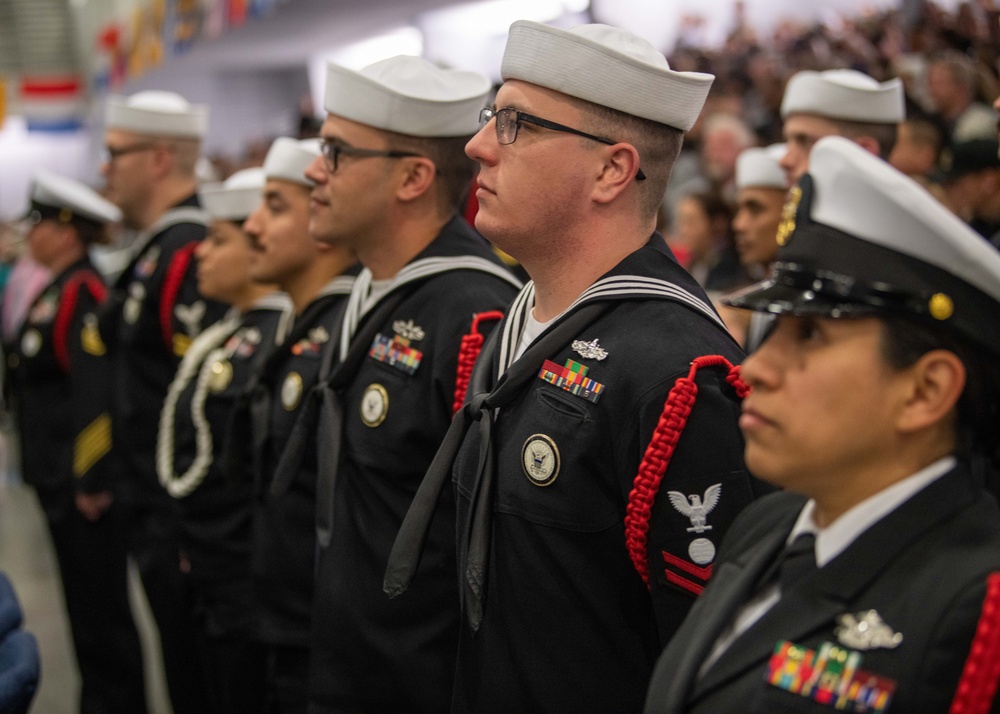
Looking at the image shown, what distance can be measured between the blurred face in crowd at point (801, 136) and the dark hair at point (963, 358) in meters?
2.12

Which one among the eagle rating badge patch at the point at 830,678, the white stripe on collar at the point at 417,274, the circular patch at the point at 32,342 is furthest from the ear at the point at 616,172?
the circular patch at the point at 32,342

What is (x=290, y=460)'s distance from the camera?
2.69 m

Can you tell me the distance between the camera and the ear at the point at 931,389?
49.8 inches

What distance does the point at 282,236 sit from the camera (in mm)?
3205

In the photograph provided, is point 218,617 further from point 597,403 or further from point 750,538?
point 750,538

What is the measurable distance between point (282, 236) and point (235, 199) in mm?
607

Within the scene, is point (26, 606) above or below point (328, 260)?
below

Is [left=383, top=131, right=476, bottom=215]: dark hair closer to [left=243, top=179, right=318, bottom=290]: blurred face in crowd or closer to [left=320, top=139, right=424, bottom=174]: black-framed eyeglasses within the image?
[left=320, top=139, right=424, bottom=174]: black-framed eyeglasses

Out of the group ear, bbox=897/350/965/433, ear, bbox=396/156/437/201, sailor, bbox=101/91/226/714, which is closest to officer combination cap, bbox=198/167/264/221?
sailor, bbox=101/91/226/714

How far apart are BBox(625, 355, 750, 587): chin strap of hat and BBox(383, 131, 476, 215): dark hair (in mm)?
1106

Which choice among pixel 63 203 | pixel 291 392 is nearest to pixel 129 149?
pixel 63 203

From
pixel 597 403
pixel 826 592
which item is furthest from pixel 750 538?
pixel 597 403

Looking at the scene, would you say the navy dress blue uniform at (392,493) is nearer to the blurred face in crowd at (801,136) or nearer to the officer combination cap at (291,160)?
the officer combination cap at (291,160)

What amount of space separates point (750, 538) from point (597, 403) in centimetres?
39
